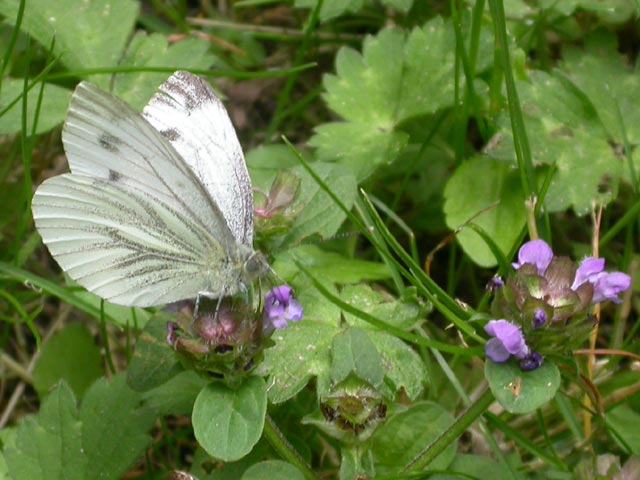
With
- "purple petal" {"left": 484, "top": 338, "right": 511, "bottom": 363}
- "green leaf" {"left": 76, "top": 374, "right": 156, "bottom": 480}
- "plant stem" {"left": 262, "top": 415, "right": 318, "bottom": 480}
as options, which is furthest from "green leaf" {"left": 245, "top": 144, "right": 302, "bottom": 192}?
"purple petal" {"left": 484, "top": 338, "right": 511, "bottom": 363}

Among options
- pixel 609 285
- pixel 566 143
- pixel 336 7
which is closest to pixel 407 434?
pixel 609 285

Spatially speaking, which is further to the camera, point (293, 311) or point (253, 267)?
point (253, 267)

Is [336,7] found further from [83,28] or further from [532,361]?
[532,361]

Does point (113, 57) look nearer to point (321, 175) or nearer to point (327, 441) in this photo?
point (321, 175)

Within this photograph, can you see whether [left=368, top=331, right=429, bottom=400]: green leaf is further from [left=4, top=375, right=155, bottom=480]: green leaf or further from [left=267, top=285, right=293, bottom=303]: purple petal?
[left=4, top=375, right=155, bottom=480]: green leaf

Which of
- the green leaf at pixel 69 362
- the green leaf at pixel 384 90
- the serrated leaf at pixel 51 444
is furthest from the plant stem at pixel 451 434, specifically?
the green leaf at pixel 69 362

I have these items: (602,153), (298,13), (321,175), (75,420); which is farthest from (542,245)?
(298,13)

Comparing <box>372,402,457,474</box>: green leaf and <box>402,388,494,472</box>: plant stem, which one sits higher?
<box>402,388,494,472</box>: plant stem
